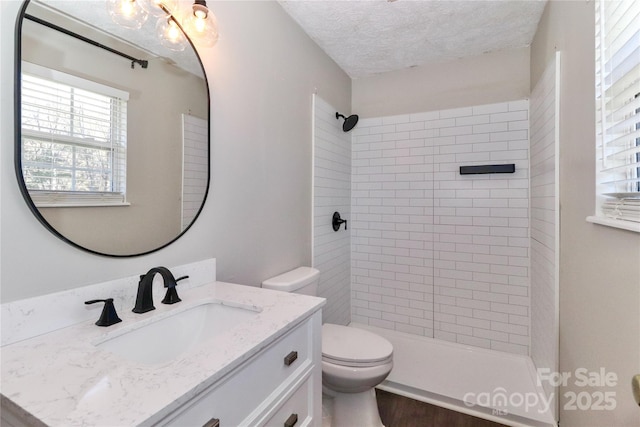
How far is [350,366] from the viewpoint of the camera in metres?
1.54

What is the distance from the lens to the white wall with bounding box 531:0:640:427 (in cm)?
90

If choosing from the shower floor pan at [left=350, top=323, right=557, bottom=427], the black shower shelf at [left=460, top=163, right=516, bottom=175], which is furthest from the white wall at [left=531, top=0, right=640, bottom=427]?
the black shower shelf at [left=460, top=163, right=516, bottom=175]

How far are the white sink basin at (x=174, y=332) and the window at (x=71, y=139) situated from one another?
0.42m

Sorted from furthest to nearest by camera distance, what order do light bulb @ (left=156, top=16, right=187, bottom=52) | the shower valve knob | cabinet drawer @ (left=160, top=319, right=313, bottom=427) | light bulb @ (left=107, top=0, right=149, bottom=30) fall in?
the shower valve knob → light bulb @ (left=156, top=16, right=187, bottom=52) → light bulb @ (left=107, top=0, right=149, bottom=30) → cabinet drawer @ (left=160, top=319, right=313, bottom=427)

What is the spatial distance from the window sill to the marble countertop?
1.00m

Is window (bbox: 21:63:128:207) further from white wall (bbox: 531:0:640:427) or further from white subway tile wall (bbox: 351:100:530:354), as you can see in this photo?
white subway tile wall (bbox: 351:100:530:354)

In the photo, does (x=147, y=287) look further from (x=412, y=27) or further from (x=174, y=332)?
(x=412, y=27)

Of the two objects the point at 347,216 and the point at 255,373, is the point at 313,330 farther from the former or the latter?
the point at 347,216

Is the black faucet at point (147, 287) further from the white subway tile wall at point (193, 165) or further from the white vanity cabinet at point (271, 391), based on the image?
the white vanity cabinet at point (271, 391)

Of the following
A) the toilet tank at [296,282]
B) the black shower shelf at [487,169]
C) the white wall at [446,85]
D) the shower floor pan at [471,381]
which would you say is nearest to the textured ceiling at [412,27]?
the white wall at [446,85]

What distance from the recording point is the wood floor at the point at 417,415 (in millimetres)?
1751

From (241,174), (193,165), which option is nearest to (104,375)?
(193,165)

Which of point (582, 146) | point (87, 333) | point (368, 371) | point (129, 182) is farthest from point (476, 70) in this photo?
point (87, 333)

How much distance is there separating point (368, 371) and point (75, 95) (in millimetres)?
1635
